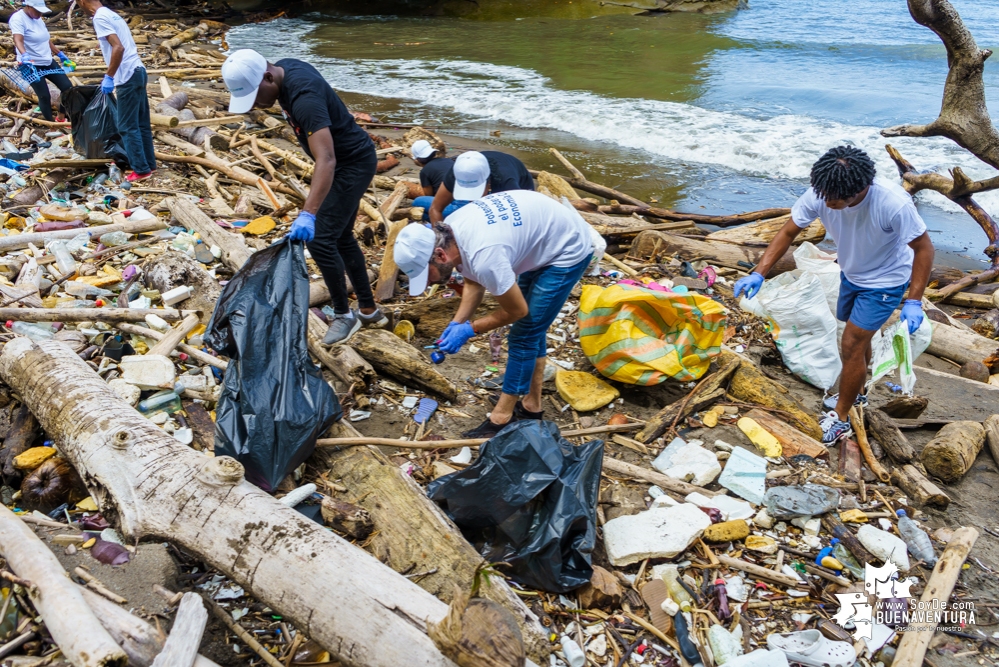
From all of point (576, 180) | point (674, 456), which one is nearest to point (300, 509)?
point (674, 456)

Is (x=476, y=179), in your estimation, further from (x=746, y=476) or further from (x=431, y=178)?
(x=746, y=476)

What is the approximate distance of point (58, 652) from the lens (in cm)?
212

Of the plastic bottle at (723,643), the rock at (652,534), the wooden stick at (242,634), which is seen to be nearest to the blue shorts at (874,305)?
the rock at (652,534)

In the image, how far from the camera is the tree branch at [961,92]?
4.90 metres

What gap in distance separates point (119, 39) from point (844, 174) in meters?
6.10

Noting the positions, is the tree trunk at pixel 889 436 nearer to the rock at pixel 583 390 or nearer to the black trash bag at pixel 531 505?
the rock at pixel 583 390

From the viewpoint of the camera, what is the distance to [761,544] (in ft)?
9.79

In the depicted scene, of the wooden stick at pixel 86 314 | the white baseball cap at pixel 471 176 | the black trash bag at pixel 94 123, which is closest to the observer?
the wooden stick at pixel 86 314

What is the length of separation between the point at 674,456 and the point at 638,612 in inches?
42.3

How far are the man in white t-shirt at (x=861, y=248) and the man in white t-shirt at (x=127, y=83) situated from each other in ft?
19.3

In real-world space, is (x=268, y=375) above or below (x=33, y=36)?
below

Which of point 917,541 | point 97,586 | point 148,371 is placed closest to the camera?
point 97,586

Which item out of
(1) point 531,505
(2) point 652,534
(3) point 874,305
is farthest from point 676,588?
(3) point 874,305

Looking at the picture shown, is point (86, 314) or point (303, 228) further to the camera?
point (86, 314)
